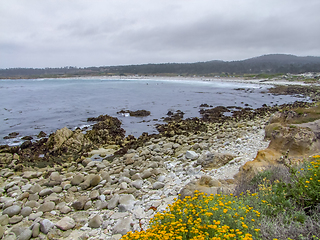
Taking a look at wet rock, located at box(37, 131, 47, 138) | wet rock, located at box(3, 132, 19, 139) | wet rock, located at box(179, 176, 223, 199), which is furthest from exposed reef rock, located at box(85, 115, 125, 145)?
wet rock, located at box(179, 176, 223, 199)


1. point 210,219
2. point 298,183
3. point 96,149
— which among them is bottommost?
point 96,149

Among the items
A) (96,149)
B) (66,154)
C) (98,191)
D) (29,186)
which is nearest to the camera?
(98,191)

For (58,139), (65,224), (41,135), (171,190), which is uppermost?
(58,139)

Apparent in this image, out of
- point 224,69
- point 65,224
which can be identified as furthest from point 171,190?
point 224,69

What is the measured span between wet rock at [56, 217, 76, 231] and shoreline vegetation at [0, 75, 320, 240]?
26 millimetres

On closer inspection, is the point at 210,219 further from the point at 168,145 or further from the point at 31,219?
the point at 168,145

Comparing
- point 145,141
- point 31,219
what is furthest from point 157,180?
point 145,141

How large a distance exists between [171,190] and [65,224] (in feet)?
10.8

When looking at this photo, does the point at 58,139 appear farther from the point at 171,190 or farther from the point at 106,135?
the point at 171,190

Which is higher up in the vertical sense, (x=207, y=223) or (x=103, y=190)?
(x=207, y=223)

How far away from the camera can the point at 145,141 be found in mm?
14609

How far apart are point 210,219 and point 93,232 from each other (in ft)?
11.8

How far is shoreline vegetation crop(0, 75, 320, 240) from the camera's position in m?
3.34

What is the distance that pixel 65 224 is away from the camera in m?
5.94
